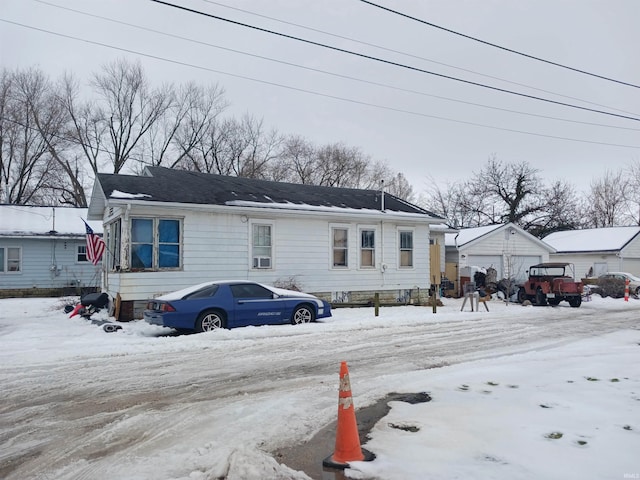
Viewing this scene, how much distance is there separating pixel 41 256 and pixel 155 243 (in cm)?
1476

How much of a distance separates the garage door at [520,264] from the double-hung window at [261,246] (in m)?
17.7

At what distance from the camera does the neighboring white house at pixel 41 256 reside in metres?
26.5

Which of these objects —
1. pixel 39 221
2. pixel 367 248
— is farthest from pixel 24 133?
pixel 367 248

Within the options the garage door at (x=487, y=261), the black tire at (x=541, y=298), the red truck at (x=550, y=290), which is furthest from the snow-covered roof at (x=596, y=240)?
the black tire at (x=541, y=298)

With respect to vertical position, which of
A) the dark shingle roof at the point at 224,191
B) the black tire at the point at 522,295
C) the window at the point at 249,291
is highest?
the dark shingle roof at the point at 224,191

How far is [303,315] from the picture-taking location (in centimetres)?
1441

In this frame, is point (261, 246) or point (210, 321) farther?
point (261, 246)

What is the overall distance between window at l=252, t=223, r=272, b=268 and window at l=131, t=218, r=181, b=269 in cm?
268

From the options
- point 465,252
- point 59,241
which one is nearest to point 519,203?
point 465,252

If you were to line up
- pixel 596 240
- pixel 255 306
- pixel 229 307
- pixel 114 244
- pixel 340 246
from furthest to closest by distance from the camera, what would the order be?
pixel 596 240 < pixel 340 246 < pixel 114 244 < pixel 255 306 < pixel 229 307

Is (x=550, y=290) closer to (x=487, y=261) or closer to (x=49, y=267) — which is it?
(x=487, y=261)

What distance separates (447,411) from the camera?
235 inches

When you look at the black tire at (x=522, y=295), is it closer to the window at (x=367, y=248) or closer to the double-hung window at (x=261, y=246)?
the window at (x=367, y=248)

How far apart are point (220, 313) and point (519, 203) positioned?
4483 centimetres
